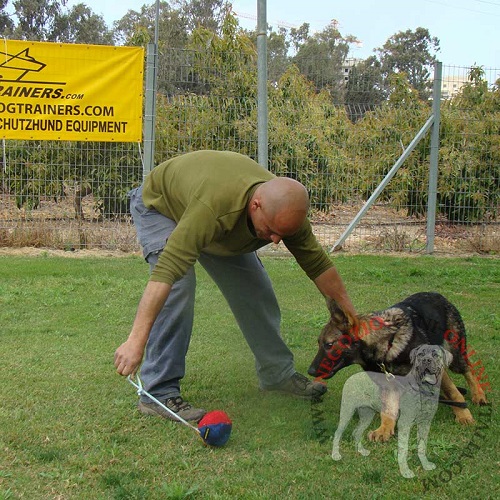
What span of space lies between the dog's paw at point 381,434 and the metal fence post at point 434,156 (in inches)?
281

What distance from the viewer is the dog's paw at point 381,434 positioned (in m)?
3.81

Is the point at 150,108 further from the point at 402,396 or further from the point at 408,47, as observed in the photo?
the point at 408,47

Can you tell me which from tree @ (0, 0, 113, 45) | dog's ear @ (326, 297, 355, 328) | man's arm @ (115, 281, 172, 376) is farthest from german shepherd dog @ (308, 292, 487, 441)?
tree @ (0, 0, 113, 45)

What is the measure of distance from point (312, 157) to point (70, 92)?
3658 millimetres

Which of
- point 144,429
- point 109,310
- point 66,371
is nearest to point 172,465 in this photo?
point 144,429

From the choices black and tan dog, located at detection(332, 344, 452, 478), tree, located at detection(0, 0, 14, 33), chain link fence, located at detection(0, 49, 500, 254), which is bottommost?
black and tan dog, located at detection(332, 344, 452, 478)

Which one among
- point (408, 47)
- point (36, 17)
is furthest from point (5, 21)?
point (408, 47)

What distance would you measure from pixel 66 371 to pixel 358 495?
258cm

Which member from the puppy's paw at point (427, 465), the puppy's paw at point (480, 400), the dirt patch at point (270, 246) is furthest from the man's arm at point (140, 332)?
the dirt patch at point (270, 246)

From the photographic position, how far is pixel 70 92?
9.70 m

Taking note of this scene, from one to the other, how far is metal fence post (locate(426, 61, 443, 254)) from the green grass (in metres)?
3.28

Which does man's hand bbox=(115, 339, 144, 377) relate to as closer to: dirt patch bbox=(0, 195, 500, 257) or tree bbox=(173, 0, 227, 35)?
dirt patch bbox=(0, 195, 500, 257)

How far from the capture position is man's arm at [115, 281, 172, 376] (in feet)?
11.0

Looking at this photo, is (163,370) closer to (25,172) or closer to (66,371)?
(66,371)
